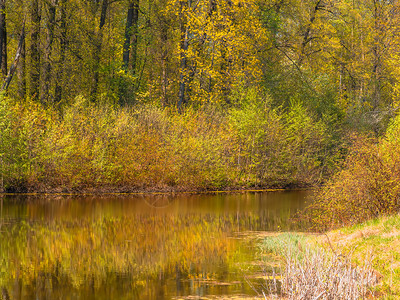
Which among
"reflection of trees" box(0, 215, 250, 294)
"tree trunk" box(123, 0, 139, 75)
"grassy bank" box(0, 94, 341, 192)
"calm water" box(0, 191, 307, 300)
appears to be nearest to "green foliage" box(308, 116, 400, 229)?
"calm water" box(0, 191, 307, 300)

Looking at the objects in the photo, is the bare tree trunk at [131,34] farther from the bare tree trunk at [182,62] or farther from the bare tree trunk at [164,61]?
the bare tree trunk at [182,62]

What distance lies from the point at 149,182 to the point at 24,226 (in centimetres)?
1046

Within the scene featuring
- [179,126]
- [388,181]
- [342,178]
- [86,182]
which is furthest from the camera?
[179,126]

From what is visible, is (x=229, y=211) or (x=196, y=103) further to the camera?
(x=196, y=103)

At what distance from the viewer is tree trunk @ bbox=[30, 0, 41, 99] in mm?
28000

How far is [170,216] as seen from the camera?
18266mm

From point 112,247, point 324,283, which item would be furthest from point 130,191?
point 324,283

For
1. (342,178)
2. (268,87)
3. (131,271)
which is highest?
(268,87)

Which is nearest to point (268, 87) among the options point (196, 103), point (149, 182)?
point (196, 103)

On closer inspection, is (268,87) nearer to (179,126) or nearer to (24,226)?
(179,126)

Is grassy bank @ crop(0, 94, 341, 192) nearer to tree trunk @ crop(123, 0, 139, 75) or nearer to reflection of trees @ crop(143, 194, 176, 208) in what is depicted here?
reflection of trees @ crop(143, 194, 176, 208)

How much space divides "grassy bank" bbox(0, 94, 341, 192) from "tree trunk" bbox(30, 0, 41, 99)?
2671mm

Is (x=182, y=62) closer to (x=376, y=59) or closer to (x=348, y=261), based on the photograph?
(x=376, y=59)

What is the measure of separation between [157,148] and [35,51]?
28.5 ft
